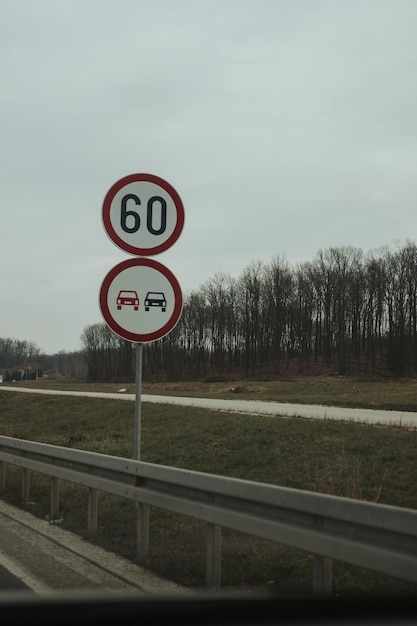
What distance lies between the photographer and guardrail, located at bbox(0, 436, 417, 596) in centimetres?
408

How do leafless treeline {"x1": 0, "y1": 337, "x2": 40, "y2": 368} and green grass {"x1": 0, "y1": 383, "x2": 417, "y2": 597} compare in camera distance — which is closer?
green grass {"x1": 0, "y1": 383, "x2": 417, "y2": 597}

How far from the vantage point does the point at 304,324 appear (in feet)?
314

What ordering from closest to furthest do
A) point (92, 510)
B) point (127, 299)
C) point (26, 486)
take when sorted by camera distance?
point (127, 299), point (92, 510), point (26, 486)

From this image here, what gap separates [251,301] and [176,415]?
254 feet

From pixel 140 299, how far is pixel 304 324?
294 ft

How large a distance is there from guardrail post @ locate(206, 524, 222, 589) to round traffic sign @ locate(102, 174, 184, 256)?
290cm

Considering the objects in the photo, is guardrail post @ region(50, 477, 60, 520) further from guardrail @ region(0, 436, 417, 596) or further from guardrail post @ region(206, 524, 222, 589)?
guardrail post @ region(206, 524, 222, 589)

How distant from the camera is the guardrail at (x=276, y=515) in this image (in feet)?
13.4

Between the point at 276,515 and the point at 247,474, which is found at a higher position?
the point at 276,515

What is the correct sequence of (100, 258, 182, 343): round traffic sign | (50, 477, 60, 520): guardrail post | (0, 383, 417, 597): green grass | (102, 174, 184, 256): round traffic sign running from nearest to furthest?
(0, 383, 417, 597): green grass
(100, 258, 182, 343): round traffic sign
(102, 174, 184, 256): round traffic sign
(50, 477, 60, 520): guardrail post

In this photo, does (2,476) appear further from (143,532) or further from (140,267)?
(140,267)

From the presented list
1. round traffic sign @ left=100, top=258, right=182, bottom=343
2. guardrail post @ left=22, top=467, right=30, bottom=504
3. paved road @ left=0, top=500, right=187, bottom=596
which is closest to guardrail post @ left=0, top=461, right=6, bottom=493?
guardrail post @ left=22, top=467, right=30, bottom=504

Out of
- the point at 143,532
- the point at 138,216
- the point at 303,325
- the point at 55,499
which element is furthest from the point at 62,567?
the point at 303,325

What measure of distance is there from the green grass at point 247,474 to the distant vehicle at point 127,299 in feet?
7.93
